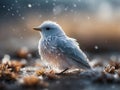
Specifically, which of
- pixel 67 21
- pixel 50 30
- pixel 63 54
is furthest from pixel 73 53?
pixel 67 21

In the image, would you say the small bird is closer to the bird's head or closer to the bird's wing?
the bird's wing

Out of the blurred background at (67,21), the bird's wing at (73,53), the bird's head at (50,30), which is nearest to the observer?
the bird's wing at (73,53)

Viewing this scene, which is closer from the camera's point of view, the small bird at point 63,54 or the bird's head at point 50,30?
the small bird at point 63,54

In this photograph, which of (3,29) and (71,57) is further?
(3,29)

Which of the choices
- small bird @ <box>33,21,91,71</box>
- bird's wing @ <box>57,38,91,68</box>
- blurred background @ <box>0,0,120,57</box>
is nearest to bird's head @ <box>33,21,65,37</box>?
small bird @ <box>33,21,91,71</box>

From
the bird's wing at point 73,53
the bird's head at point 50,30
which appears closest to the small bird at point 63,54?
the bird's wing at point 73,53

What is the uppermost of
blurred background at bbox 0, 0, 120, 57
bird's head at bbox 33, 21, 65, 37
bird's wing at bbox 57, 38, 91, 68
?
Answer: blurred background at bbox 0, 0, 120, 57

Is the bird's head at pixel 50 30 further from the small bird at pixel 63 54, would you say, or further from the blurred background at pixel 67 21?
the blurred background at pixel 67 21

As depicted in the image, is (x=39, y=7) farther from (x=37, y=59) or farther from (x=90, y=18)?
(x=37, y=59)

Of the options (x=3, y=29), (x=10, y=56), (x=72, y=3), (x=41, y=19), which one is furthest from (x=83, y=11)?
(x=10, y=56)
